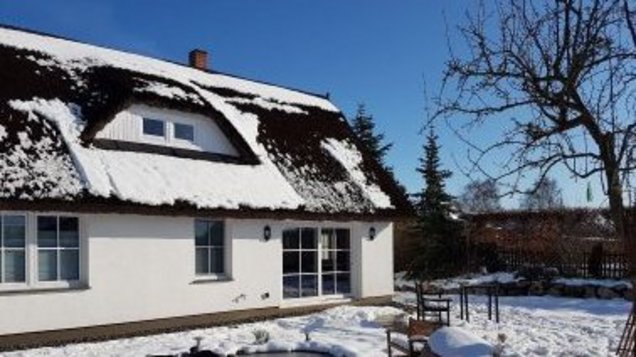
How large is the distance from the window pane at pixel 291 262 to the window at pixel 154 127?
3.79 metres

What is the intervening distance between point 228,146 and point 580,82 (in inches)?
466

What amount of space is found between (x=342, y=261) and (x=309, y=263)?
3.79 feet

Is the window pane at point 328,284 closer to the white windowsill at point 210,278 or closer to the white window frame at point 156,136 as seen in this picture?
the white windowsill at point 210,278

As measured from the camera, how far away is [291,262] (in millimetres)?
17594

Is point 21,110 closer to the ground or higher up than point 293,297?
higher up

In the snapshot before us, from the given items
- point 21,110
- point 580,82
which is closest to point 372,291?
point 21,110

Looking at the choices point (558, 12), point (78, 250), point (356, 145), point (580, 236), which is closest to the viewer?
point (558, 12)

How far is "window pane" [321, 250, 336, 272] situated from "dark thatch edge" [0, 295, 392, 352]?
91 centimetres

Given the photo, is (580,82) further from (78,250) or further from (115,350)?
(78,250)

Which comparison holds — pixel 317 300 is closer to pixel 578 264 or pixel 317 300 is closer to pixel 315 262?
pixel 315 262

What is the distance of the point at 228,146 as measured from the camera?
17.1 m

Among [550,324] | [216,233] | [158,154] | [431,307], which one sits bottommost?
[550,324]

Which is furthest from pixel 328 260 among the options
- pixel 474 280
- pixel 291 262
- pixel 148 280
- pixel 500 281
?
pixel 474 280

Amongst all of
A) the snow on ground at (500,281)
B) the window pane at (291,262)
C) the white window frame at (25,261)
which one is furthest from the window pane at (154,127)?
the snow on ground at (500,281)
